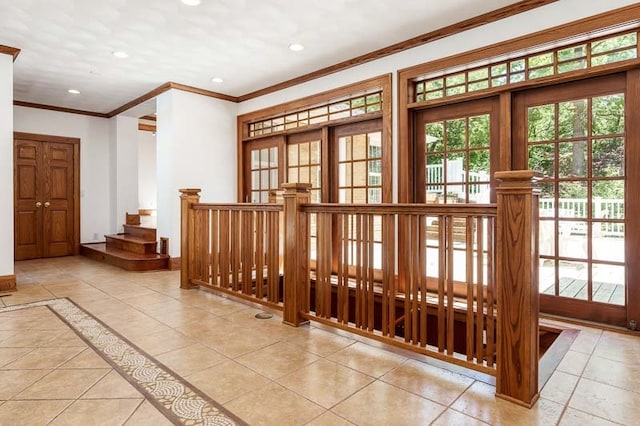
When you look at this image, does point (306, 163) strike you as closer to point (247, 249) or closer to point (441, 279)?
point (247, 249)

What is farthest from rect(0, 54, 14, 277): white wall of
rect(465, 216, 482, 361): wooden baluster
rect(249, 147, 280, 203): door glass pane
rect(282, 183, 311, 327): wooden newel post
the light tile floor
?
rect(465, 216, 482, 361): wooden baluster

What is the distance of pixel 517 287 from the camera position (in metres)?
1.82

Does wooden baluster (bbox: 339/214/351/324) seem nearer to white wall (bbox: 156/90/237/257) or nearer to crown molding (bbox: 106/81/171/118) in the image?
white wall (bbox: 156/90/237/257)

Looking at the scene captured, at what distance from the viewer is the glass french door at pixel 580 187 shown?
2.90 metres

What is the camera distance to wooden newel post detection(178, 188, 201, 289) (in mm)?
4090

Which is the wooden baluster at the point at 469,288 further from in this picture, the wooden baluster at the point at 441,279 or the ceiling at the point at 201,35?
the ceiling at the point at 201,35

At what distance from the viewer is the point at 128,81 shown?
5234 mm

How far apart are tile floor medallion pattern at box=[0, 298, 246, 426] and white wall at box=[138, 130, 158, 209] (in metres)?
6.78

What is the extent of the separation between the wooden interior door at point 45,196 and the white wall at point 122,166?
1.85 feet

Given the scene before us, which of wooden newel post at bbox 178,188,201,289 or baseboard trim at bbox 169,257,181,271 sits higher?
wooden newel post at bbox 178,188,201,289

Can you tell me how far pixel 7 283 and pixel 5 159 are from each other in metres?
1.27

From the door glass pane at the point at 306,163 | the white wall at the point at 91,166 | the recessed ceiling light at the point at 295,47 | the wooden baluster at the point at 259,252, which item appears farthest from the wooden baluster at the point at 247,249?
the white wall at the point at 91,166

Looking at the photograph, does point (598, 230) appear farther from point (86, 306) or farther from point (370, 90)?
point (86, 306)

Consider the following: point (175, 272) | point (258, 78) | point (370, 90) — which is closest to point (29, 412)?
point (175, 272)
